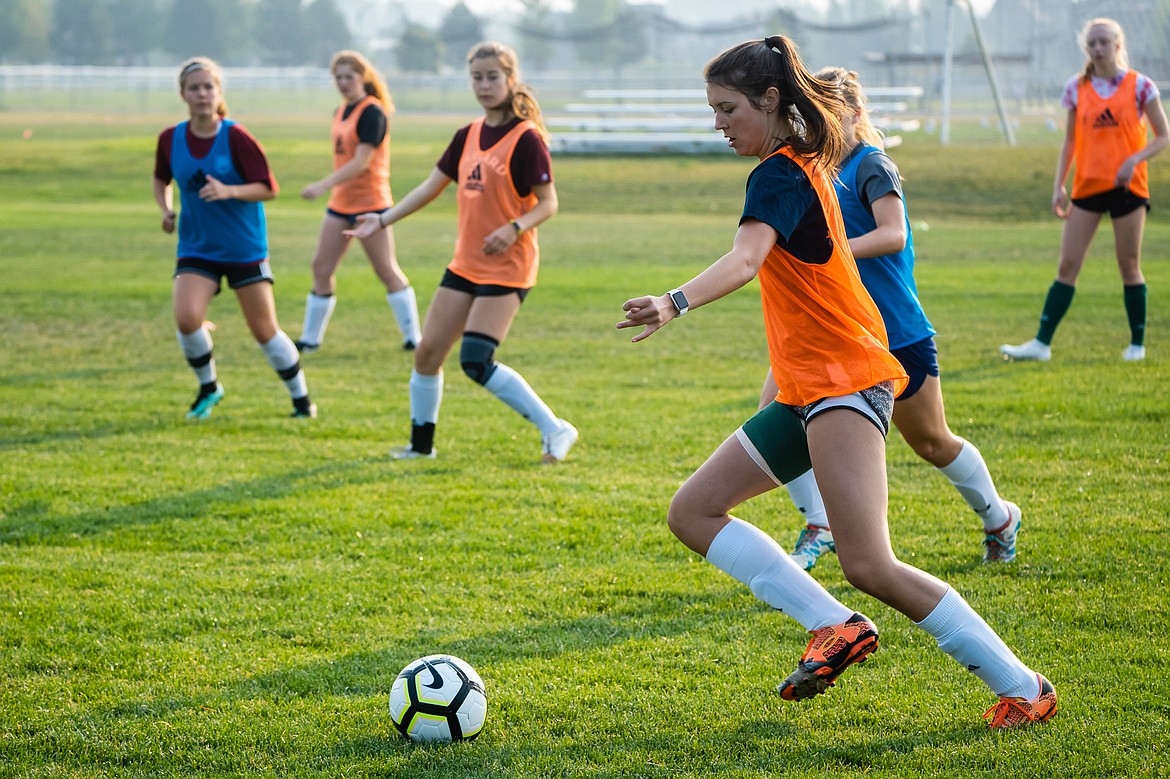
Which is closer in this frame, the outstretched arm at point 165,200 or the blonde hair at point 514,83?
the blonde hair at point 514,83

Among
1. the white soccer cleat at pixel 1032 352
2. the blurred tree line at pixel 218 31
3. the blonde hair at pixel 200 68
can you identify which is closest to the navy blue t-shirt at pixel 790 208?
the blonde hair at pixel 200 68

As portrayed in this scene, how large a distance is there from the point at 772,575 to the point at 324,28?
368ft

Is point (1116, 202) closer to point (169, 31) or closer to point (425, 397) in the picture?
point (425, 397)

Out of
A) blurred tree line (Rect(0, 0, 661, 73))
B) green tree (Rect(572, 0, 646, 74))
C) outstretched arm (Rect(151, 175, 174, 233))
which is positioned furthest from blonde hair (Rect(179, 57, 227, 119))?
blurred tree line (Rect(0, 0, 661, 73))

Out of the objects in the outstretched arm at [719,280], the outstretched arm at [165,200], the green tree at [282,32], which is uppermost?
the outstretched arm at [719,280]

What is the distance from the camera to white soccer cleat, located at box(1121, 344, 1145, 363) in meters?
9.44

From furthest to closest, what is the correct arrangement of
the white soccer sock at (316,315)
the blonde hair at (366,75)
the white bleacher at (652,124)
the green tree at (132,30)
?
the green tree at (132,30) < the white bleacher at (652,124) < the white soccer sock at (316,315) < the blonde hair at (366,75)

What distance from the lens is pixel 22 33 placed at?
9512cm

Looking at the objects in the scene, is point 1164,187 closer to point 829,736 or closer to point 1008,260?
point 1008,260

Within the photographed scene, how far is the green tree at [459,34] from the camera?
60.1m

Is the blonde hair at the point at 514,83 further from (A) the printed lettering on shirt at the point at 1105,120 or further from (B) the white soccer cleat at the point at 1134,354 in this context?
(B) the white soccer cleat at the point at 1134,354

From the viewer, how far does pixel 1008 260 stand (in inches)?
632

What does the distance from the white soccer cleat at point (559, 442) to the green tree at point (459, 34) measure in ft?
165

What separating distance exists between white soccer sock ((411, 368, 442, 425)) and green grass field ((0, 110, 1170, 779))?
315mm
